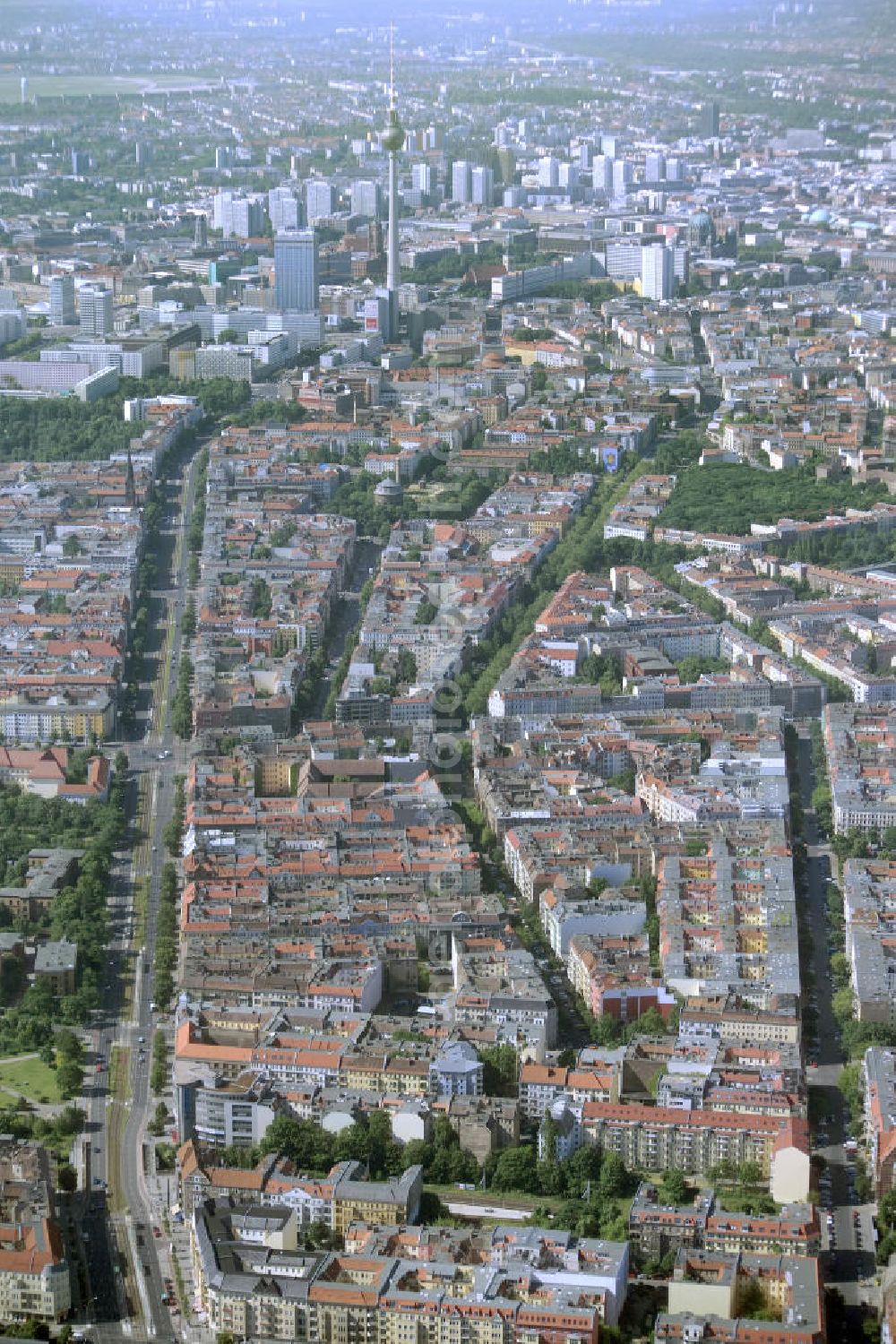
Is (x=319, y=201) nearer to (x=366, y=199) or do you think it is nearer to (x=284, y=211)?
(x=366, y=199)

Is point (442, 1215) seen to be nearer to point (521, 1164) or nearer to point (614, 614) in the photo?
point (521, 1164)

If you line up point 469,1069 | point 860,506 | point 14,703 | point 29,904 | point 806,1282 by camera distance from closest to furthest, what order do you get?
point 806,1282
point 469,1069
point 29,904
point 14,703
point 860,506

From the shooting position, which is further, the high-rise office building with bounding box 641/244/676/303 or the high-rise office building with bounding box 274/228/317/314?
the high-rise office building with bounding box 641/244/676/303

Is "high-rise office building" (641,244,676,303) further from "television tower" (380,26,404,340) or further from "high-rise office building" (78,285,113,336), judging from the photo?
"high-rise office building" (78,285,113,336)

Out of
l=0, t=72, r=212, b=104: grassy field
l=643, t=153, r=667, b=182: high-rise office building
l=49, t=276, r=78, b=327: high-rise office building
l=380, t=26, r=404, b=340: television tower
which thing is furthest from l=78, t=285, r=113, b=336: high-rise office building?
l=0, t=72, r=212, b=104: grassy field

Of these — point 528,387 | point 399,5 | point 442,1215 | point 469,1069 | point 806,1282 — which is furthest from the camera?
point 399,5

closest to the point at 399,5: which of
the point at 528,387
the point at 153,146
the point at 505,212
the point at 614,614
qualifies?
the point at 153,146

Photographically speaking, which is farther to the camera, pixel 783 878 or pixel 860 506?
pixel 860 506

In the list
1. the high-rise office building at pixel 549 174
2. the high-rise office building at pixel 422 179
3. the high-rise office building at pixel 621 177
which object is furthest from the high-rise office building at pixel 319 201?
the high-rise office building at pixel 621 177

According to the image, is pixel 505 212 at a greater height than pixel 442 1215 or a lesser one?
lesser
